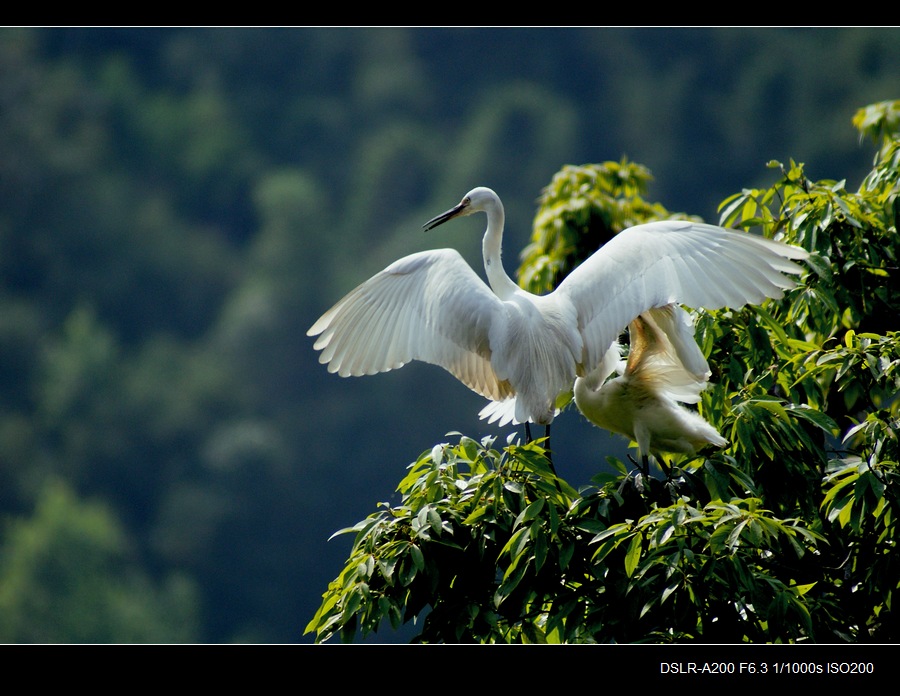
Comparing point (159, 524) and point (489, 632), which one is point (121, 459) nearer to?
point (159, 524)

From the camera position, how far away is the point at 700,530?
286 centimetres

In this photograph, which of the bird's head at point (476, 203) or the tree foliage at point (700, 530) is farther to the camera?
the bird's head at point (476, 203)

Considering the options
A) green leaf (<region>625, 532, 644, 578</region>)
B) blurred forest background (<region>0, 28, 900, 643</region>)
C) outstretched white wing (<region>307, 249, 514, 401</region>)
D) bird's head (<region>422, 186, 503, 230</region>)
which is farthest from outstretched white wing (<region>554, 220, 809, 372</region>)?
blurred forest background (<region>0, 28, 900, 643</region>)

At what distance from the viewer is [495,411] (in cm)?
424

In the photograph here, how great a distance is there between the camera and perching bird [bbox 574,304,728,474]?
3.53 m

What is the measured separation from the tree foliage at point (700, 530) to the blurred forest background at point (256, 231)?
57.1 feet

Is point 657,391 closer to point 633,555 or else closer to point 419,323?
point 419,323

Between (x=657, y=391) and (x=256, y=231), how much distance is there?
130 ft

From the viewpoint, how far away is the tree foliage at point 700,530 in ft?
9.43

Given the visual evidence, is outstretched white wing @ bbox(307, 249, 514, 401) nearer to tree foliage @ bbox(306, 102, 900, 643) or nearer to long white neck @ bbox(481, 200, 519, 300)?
long white neck @ bbox(481, 200, 519, 300)

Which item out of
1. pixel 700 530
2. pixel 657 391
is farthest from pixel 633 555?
pixel 657 391

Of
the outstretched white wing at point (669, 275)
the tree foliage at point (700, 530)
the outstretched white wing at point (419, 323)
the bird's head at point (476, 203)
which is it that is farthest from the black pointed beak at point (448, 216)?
the tree foliage at point (700, 530)

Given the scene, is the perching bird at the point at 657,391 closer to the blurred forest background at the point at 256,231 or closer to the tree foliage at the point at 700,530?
the tree foliage at the point at 700,530

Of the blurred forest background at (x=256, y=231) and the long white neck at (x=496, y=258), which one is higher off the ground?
the blurred forest background at (x=256, y=231)
